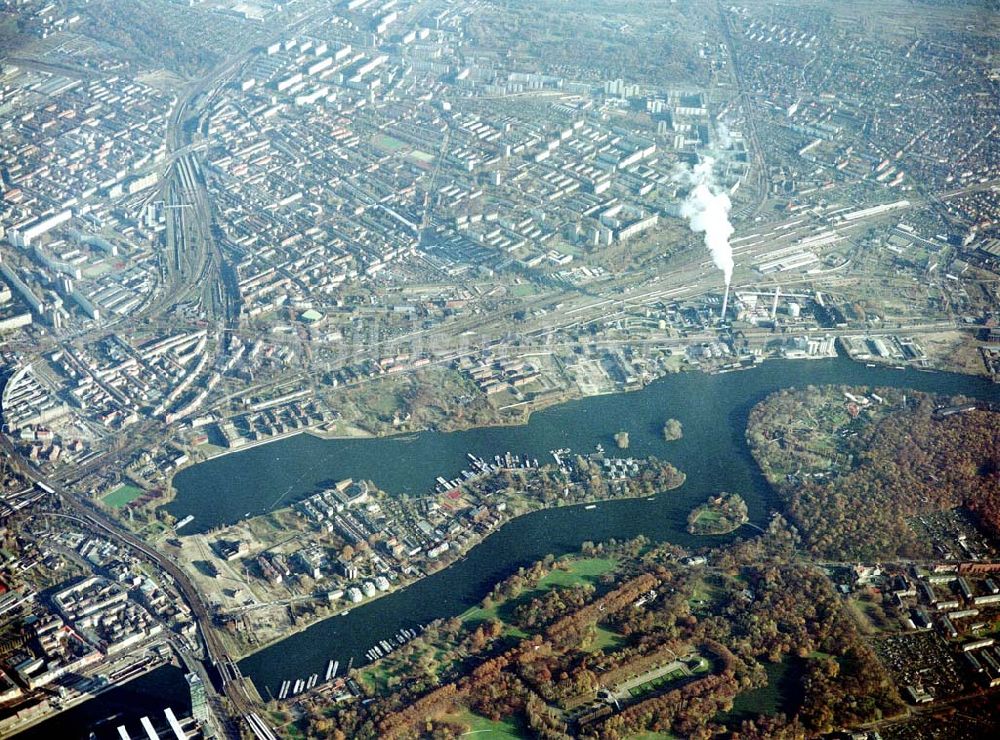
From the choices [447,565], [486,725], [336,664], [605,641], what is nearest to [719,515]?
[605,641]

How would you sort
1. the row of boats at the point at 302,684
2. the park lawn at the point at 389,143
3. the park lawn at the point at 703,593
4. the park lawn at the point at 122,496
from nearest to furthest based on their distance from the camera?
the row of boats at the point at 302,684
the park lawn at the point at 703,593
the park lawn at the point at 122,496
the park lawn at the point at 389,143

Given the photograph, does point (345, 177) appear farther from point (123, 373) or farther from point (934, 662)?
point (934, 662)

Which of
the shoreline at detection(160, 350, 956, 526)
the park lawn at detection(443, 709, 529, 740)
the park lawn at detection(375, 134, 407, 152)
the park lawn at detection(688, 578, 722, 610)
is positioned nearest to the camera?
the park lawn at detection(443, 709, 529, 740)

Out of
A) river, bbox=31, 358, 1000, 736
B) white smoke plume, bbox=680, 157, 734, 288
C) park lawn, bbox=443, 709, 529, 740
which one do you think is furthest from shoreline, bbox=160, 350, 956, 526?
park lawn, bbox=443, 709, 529, 740

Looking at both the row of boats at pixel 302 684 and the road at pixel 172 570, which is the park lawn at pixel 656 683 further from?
the road at pixel 172 570

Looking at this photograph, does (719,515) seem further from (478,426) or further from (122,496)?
(122,496)

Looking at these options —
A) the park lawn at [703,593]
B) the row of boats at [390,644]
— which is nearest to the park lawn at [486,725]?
the row of boats at [390,644]

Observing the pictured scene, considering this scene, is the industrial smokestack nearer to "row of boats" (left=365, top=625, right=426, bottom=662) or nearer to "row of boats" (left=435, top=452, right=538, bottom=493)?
"row of boats" (left=435, top=452, right=538, bottom=493)
